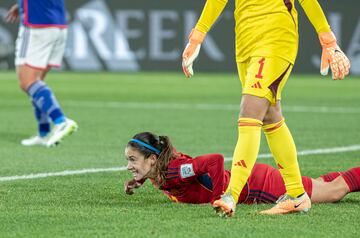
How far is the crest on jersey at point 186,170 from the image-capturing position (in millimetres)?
7305

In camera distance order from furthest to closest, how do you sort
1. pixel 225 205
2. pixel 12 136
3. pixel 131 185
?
pixel 12 136 < pixel 131 185 < pixel 225 205

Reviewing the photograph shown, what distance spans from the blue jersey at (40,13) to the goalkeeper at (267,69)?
5707 millimetres

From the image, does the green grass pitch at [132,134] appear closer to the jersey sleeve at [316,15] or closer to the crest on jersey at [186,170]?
the crest on jersey at [186,170]

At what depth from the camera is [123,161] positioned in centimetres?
1056

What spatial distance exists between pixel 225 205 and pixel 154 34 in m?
21.2

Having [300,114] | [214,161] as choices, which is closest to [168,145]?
[214,161]

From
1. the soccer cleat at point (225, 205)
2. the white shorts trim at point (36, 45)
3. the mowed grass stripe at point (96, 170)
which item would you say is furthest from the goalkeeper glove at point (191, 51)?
the white shorts trim at point (36, 45)

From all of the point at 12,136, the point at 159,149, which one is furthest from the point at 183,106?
the point at 159,149

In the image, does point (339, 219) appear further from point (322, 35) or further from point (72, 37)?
point (72, 37)

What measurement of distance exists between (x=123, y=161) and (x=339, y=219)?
4.03 metres

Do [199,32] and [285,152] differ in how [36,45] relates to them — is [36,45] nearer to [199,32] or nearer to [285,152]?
[199,32]

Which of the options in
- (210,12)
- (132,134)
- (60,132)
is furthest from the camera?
(132,134)

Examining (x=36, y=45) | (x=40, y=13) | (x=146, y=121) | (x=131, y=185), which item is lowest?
(x=146, y=121)

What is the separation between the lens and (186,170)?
7.32m
